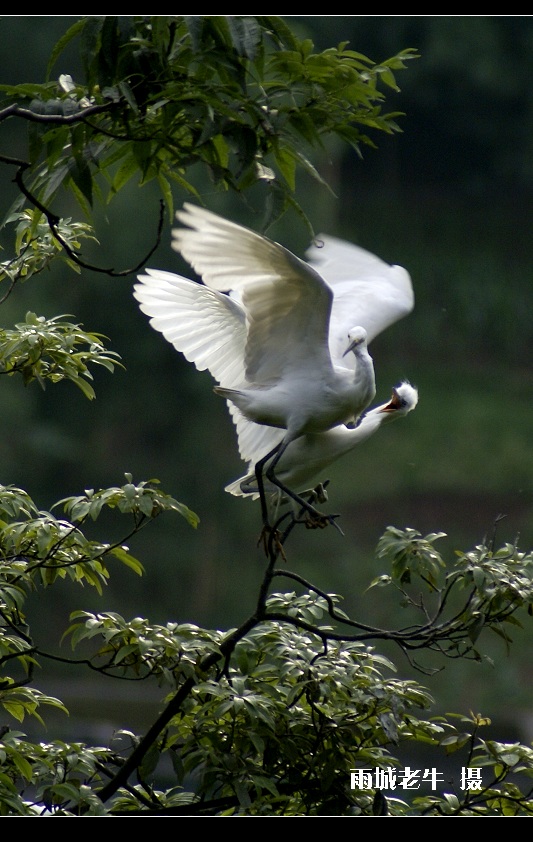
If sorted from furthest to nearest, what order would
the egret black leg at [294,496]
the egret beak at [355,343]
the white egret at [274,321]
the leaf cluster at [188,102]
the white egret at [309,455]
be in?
the white egret at [309,455] < the egret beak at [355,343] < the egret black leg at [294,496] < the white egret at [274,321] < the leaf cluster at [188,102]

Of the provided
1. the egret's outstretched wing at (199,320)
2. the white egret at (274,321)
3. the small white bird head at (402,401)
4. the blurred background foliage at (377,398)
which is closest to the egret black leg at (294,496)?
the white egret at (274,321)

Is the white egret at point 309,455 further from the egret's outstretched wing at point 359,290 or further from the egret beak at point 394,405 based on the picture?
the egret's outstretched wing at point 359,290

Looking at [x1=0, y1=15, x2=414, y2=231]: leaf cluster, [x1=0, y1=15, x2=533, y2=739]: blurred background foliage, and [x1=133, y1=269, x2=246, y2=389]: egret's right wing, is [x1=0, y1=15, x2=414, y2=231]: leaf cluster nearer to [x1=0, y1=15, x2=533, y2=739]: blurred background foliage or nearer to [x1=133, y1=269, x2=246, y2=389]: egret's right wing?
[x1=133, y1=269, x2=246, y2=389]: egret's right wing

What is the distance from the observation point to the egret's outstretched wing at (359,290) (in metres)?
2.75

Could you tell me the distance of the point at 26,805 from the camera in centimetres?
151

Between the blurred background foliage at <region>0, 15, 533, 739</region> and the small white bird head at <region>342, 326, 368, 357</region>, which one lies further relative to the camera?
the blurred background foliage at <region>0, 15, 533, 739</region>

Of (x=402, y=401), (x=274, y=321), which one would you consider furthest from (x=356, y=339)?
(x=402, y=401)

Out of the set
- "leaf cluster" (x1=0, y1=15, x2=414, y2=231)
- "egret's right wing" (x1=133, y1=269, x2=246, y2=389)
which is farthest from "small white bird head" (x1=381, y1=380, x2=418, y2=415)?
"leaf cluster" (x1=0, y1=15, x2=414, y2=231)

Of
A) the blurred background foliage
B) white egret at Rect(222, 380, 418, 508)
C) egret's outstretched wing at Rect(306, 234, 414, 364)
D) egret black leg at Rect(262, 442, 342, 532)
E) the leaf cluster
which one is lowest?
the blurred background foliage

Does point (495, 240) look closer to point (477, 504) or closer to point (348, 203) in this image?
point (348, 203)

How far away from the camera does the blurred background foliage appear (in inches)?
404

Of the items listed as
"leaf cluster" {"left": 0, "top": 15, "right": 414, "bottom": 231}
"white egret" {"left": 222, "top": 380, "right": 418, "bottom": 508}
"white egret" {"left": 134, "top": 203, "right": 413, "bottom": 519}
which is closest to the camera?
"leaf cluster" {"left": 0, "top": 15, "right": 414, "bottom": 231}

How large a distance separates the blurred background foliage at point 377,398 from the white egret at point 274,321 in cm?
573

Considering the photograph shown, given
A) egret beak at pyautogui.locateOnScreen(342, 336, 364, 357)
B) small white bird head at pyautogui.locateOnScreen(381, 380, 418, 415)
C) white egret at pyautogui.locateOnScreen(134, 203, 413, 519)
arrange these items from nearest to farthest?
white egret at pyautogui.locateOnScreen(134, 203, 413, 519) → egret beak at pyautogui.locateOnScreen(342, 336, 364, 357) → small white bird head at pyautogui.locateOnScreen(381, 380, 418, 415)
